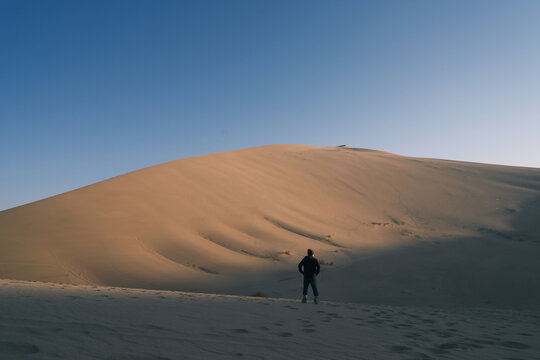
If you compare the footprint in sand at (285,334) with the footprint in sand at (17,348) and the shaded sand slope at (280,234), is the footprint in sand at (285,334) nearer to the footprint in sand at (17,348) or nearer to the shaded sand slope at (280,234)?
the footprint in sand at (17,348)

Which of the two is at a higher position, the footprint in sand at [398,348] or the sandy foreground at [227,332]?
the sandy foreground at [227,332]

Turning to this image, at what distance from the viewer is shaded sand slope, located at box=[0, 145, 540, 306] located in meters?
9.65

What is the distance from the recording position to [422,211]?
63.3 feet

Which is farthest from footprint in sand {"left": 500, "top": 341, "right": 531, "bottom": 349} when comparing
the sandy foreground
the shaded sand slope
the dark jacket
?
the shaded sand slope

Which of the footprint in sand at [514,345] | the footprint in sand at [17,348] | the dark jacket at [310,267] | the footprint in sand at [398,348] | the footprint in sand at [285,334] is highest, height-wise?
the dark jacket at [310,267]

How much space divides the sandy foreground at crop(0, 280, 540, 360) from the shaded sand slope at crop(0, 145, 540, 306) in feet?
11.3

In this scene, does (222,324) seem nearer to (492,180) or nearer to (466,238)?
(466,238)

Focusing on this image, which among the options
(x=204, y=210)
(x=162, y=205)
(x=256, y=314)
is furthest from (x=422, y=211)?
(x=256, y=314)

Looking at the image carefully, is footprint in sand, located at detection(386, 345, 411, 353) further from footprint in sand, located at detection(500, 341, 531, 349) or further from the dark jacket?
the dark jacket

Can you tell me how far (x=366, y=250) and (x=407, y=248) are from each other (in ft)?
4.96

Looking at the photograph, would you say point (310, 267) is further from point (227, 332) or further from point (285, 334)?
point (227, 332)

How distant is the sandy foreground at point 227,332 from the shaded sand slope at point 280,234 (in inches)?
136

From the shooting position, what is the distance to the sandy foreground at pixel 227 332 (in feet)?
10.2

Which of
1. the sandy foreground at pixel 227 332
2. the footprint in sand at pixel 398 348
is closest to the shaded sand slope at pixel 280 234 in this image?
the sandy foreground at pixel 227 332
